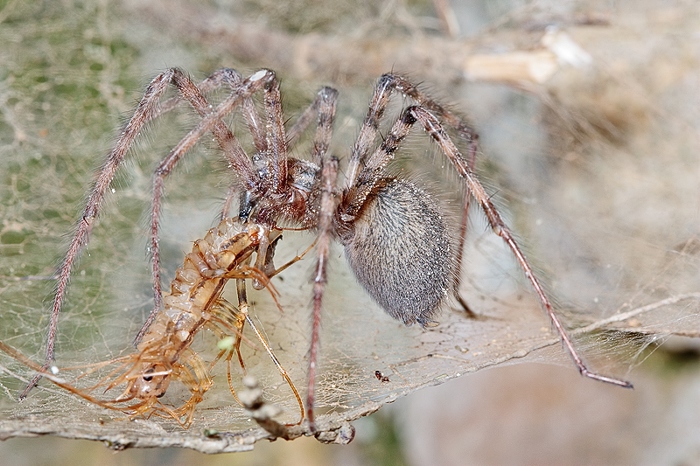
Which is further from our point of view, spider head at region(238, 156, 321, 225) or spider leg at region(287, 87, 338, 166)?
spider leg at region(287, 87, 338, 166)

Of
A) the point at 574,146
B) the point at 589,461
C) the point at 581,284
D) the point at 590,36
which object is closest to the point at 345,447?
the point at 589,461

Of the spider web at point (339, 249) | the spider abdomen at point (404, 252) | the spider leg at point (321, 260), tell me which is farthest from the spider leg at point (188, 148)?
the spider abdomen at point (404, 252)

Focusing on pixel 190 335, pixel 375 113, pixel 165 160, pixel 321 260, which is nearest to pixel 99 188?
pixel 165 160

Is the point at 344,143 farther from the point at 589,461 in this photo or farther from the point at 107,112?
the point at 589,461

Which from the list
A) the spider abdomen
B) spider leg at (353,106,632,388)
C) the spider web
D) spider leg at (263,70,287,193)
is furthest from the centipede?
spider leg at (353,106,632,388)

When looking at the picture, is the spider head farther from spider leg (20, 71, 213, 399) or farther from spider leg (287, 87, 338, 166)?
spider leg (20, 71, 213, 399)

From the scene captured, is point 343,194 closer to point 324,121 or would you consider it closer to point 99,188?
point 324,121
